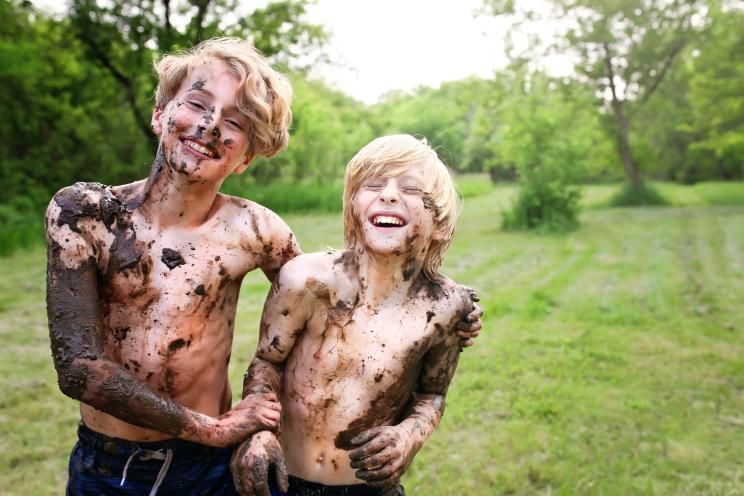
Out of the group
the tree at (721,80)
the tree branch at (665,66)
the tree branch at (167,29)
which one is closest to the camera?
the tree branch at (167,29)

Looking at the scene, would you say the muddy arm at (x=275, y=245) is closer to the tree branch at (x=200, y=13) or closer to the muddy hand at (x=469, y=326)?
the muddy hand at (x=469, y=326)

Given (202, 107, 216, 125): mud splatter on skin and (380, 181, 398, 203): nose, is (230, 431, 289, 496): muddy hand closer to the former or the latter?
(380, 181, 398, 203): nose

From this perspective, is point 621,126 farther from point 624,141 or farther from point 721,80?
point 721,80

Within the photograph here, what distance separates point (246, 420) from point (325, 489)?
382mm

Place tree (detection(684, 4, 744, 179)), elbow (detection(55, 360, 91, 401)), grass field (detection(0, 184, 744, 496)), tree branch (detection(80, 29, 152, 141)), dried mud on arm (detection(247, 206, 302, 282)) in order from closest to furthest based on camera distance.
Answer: elbow (detection(55, 360, 91, 401)), dried mud on arm (detection(247, 206, 302, 282)), grass field (detection(0, 184, 744, 496)), tree branch (detection(80, 29, 152, 141)), tree (detection(684, 4, 744, 179))

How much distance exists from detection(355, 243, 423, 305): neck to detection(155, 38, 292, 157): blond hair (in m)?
0.48

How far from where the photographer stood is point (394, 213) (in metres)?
1.87

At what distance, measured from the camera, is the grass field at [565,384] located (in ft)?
12.8

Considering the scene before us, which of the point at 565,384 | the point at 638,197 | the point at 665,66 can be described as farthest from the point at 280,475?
the point at 665,66

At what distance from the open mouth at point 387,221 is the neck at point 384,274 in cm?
10

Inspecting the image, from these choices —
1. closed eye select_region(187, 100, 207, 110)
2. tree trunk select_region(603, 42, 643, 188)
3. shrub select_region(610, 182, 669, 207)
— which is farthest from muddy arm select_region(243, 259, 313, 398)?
shrub select_region(610, 182, 669, 207)

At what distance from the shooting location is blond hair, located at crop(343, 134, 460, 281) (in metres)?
1.93

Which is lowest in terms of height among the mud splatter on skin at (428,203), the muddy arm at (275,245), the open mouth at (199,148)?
the muddy arm at (275,245)

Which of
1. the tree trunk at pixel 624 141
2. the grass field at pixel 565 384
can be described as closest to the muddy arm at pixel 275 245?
the grass field at pixel 565 384
